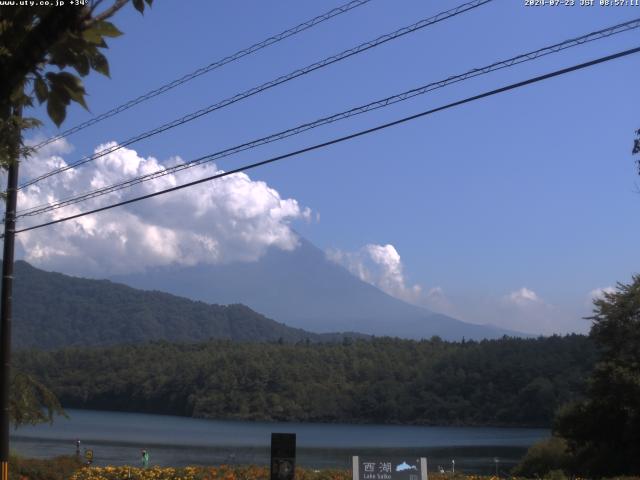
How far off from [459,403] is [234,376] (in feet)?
107

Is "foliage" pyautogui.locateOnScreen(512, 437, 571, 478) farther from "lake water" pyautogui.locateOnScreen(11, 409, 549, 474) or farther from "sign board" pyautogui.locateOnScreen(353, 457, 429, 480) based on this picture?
"sign board" pyautogui.locateOnScreen(353, 457, 429, 480)

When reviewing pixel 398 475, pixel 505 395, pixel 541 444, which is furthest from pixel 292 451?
pixel 505 395

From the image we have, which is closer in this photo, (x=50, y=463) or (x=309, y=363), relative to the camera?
(x=50, y=463)

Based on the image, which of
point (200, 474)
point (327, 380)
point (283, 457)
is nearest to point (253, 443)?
point (200, 474)

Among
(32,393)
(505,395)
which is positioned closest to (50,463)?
(32,393)

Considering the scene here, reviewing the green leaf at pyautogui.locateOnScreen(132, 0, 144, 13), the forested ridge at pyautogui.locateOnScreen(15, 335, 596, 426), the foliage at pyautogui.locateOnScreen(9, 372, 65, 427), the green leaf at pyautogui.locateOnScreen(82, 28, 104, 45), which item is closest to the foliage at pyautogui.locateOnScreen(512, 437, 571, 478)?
the foliage at pyautogui.locateOnScreen(9, 372, 65, 427)

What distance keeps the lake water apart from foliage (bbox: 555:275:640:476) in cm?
661

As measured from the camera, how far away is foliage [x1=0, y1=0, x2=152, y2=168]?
392 cm

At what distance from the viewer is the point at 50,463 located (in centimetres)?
Result: 2009

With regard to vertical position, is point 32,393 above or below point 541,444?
above

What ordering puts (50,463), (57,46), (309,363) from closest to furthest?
(57,46), (50,463), (309,363)

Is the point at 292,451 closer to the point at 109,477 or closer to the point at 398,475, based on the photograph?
the point at 398,475

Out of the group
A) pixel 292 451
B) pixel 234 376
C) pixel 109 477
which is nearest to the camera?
pixel 292 451

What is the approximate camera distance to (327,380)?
123m
